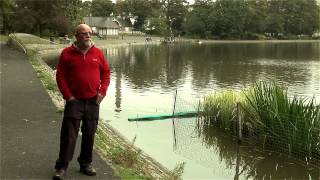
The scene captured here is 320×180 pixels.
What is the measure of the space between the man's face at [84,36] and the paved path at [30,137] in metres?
1.94

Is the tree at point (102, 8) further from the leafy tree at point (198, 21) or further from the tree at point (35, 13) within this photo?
the tree at point (35, 13)

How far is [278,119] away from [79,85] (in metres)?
6.26

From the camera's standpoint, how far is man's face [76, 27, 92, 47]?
657cm

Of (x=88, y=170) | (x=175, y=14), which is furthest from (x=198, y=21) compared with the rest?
(x=88, y=170)

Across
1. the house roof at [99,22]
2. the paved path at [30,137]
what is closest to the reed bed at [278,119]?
the paved path at [30,137]

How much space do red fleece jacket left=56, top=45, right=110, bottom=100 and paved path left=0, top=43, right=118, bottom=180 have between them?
127cm

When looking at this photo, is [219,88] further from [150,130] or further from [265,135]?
[265,135]

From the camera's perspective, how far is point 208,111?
14.9m

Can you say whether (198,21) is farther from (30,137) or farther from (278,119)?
(30,137)

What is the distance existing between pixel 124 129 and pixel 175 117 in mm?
2021

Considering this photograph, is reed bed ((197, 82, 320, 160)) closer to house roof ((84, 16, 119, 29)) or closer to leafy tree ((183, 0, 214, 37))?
house roof ((84, 16, 119, 29))

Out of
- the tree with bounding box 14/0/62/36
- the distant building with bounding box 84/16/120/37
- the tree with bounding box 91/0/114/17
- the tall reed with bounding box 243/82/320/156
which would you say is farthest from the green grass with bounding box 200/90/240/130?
the tree with bounding box 91/0/114/17

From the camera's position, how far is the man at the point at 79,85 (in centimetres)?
660

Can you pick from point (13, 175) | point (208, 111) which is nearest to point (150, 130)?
point (208, 111)
